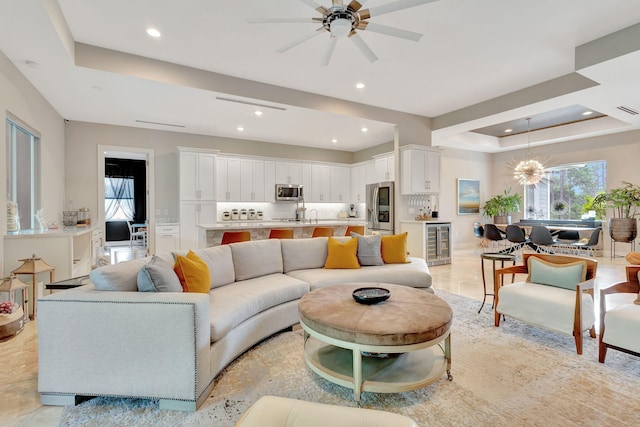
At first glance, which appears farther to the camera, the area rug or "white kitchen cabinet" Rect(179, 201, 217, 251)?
"white kitchen cabinet" Rect(179, 201, 217, 251)

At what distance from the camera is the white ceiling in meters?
2.92

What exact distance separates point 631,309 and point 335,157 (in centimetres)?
715

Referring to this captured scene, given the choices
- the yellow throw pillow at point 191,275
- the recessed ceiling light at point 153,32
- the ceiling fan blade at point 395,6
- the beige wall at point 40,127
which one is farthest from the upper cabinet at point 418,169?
the beige wall at point 40,127

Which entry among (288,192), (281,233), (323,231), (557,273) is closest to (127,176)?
(288,192)

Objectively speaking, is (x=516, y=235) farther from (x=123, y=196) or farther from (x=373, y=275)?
(x=123, y=196)

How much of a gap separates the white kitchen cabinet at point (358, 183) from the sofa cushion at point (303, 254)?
4.67 m

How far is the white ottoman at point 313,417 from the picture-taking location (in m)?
1.06

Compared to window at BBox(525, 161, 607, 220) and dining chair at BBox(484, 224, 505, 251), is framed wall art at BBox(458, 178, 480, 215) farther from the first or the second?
dining chair at BBox(484, 224, 505, 251)

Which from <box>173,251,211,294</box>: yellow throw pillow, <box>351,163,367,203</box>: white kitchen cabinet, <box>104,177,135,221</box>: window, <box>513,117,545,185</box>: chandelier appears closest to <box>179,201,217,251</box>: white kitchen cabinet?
<box>351,163,367,203</box>: white kitchen cabinet

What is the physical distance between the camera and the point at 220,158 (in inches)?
276

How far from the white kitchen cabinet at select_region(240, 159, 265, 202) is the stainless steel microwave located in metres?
0.40

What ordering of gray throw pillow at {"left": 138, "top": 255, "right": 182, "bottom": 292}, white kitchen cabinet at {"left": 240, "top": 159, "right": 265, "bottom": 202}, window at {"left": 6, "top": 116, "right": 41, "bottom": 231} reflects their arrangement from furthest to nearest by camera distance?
white kitchen cabinet at {"left": 240, "top": 159, "right": 265, "bottom": 202} < window at {"left": 6, "top": 116, "right": 41, "bottom": 231} < gray throw pillow at {"left": 138, "top": 255, "right": 182, "bottom": 292}

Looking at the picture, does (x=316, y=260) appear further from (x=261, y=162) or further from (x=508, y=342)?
(x=261, y=162)

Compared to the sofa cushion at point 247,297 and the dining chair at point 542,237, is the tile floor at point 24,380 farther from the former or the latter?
the dining chair at point 542,237
